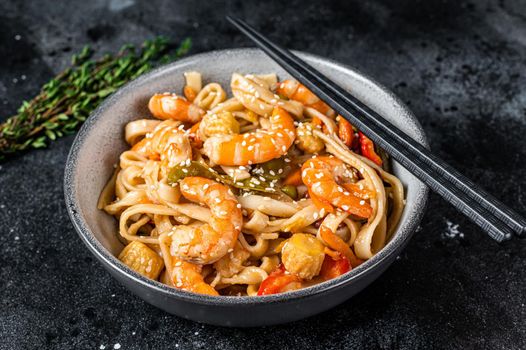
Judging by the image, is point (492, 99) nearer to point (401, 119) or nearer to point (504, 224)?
point (401, 119)

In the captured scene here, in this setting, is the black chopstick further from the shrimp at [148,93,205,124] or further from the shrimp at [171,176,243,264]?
the shrimp at [171,176,243,264]

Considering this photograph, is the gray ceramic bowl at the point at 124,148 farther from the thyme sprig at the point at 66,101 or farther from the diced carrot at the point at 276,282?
the thyme sprig at the point at 66,101

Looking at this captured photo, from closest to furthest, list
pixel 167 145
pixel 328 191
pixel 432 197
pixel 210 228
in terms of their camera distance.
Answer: pixel 210 228 → pixel 328 191 → pixel 167 145 → pixel 432 197

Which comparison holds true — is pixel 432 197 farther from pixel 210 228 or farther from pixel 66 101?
pixel 66 101

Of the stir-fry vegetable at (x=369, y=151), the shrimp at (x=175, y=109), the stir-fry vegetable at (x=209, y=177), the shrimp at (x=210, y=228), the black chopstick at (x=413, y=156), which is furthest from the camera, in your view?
the shrimp at (x=175, y=109)

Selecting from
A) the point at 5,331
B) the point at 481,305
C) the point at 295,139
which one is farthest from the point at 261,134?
the point at 5,331

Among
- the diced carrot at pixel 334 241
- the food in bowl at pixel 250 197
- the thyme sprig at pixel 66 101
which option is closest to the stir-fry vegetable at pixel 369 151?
the food in bowl at pixel 250 197

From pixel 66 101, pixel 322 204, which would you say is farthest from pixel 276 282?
pixel 66 101
